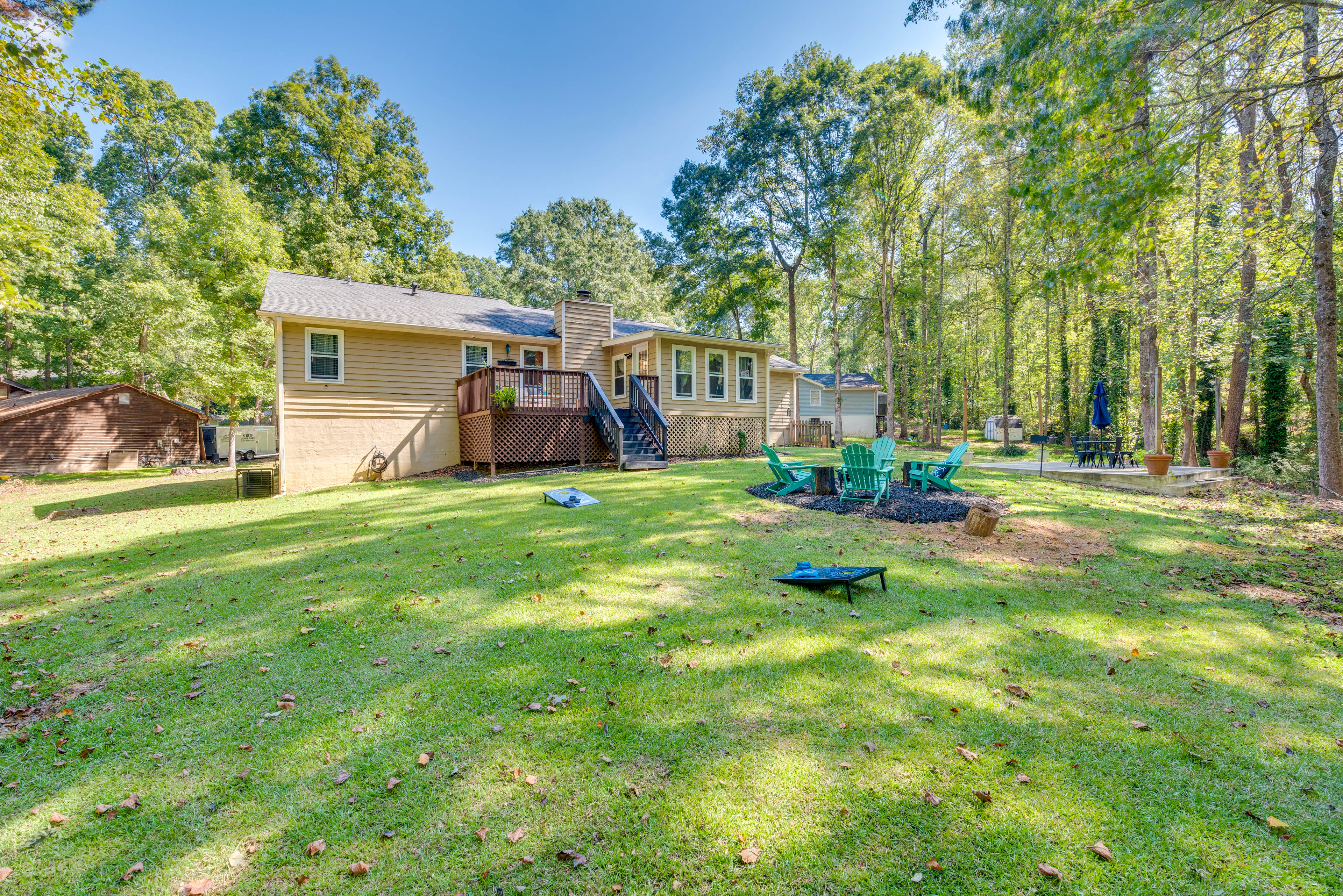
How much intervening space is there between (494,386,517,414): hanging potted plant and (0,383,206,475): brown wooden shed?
18426 mm

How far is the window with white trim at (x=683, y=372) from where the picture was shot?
16359 millimetres

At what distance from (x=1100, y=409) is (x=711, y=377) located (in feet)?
33.9

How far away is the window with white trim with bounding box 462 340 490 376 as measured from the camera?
14500 millimetres

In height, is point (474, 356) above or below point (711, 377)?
above

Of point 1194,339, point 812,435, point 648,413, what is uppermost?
point 1194,339

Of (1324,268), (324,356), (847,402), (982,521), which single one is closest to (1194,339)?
(1324,268)

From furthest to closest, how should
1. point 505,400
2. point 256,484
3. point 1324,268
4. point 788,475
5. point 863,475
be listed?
point 505,400
point 256,484
point 788,475
point 863,475
point 1324,268

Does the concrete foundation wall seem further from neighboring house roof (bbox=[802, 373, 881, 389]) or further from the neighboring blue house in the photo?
the neighboring blue house

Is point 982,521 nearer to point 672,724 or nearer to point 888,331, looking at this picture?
point 672,724

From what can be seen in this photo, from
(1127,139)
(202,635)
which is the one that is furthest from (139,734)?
(1127,139)

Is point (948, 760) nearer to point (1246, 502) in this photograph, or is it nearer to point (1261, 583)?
point (1261, 583)

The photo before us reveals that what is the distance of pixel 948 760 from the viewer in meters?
2.49

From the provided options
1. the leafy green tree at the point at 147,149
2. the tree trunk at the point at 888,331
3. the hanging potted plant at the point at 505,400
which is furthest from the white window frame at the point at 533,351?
the leafy green tree at the point at 147,149

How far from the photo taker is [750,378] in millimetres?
18406
